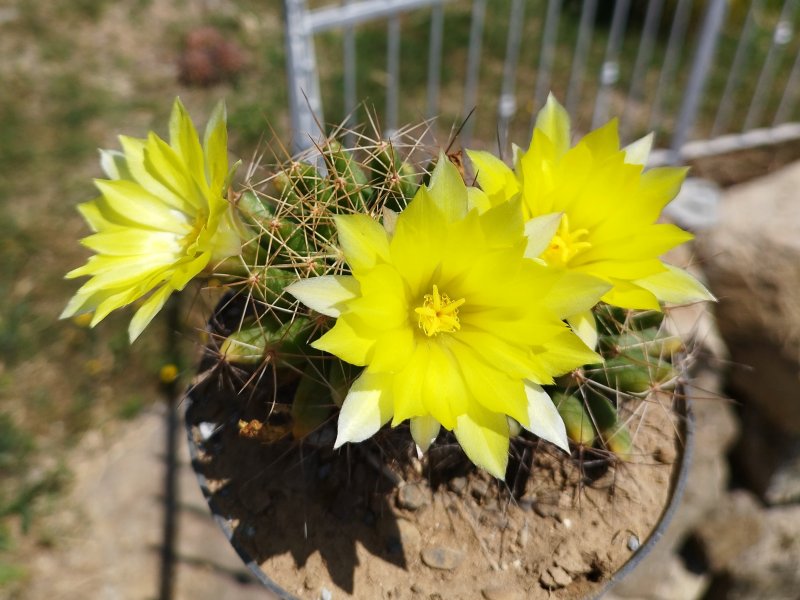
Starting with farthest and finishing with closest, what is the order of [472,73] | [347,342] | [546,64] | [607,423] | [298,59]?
1. [546,64]
2. [472,73]
3. [298,59]
4. [607,423]
5. [347,342]

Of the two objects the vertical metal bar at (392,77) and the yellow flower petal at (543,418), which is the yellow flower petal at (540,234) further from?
the vertical metal bar at (392,77)

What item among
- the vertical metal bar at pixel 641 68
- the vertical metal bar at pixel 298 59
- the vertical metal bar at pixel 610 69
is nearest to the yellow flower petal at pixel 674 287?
the vertical metal bar at pixel 298 59

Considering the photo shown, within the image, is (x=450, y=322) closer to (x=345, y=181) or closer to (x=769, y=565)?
(x=345, y=181)

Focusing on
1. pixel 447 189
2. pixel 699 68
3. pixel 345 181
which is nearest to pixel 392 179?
pixel 345 181

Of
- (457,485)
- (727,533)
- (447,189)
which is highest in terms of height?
(447,189)

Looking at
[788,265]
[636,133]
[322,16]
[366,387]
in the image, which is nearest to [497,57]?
[636,133]

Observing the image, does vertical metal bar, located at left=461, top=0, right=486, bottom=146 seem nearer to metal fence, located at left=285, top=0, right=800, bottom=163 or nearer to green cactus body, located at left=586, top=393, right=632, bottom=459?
metal fence, located at left=285, top=0, right=800, bottom=163
